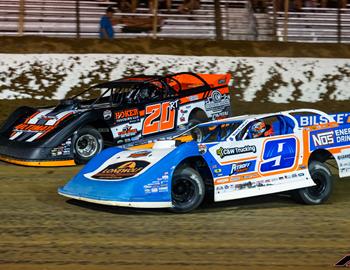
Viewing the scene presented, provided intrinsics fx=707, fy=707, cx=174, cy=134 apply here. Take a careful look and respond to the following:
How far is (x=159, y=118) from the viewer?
12500 mm

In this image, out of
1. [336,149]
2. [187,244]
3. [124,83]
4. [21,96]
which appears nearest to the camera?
[187,244]

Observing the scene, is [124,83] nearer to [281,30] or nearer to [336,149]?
[336,149]

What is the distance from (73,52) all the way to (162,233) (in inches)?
440

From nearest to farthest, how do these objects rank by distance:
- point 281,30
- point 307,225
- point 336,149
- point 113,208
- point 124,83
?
point 307,225, point 113,208, point 336,149, point 124,83, point 281,30

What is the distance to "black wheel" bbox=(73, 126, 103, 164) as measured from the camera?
11422mm

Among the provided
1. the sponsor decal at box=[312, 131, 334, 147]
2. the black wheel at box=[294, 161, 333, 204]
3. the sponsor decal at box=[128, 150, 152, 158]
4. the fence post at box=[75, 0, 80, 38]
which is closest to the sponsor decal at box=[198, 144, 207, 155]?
the sponsor decal at box=[128, 150, 152, 158]

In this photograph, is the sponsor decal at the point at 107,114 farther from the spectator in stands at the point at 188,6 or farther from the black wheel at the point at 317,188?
the spectator in stands at the point at 188,6

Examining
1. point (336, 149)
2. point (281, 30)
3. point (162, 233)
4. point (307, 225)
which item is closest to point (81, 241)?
point (162, 233)

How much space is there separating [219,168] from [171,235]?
4.24 ft

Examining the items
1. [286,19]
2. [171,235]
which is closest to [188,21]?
[286,19]

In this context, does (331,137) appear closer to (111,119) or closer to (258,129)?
(258,129)

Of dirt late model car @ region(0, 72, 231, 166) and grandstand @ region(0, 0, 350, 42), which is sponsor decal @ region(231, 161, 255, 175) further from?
grandstand @ region(0, 0, 350, 42)

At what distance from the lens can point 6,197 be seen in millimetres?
8859

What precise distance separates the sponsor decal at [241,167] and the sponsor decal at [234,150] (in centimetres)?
13
